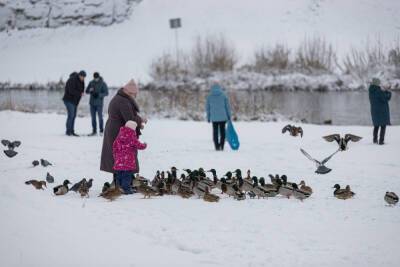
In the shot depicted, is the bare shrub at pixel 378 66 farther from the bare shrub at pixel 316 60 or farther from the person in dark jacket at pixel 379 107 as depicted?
the person in dark jacket at pixel 379 107

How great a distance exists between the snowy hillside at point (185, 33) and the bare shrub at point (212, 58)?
404 cm

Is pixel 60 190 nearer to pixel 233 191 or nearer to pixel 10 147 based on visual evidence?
pixel 233 191

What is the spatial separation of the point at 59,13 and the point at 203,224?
2531 inches

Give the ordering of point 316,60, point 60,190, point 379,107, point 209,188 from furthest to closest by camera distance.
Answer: point 316,60 → point 379,107 → point 60,190 → point 209,188

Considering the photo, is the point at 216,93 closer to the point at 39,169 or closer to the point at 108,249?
the point at 39,169

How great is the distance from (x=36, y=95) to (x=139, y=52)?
702 inches

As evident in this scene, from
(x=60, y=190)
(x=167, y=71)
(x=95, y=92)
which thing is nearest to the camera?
(x=60, y=190)

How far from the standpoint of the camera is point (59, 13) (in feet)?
226

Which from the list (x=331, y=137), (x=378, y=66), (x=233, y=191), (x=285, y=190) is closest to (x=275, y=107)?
(x=331, y=137)

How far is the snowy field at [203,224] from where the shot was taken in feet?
22.0

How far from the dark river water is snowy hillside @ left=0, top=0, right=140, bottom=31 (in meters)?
30.6

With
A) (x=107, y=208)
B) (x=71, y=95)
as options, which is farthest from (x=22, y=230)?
(x=71, y=95)

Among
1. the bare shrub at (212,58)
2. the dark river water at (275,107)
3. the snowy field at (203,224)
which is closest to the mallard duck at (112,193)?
the snowy field at (203,224)

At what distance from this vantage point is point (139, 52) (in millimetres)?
55500
